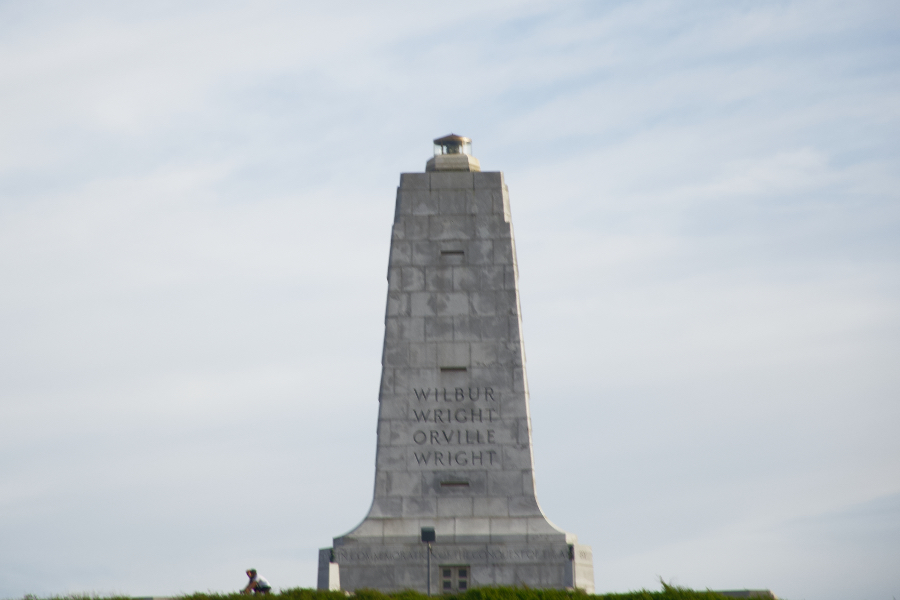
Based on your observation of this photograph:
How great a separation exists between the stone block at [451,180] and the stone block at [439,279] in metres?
1.99

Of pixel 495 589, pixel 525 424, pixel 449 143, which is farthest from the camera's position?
pixel 449 143

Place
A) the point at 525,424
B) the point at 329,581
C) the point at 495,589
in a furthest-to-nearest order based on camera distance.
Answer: the point at 525,424 < the point at 329,581 < the point at 495,589

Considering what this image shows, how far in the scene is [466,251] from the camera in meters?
30.3

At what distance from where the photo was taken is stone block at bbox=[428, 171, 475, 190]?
3092 centimetres

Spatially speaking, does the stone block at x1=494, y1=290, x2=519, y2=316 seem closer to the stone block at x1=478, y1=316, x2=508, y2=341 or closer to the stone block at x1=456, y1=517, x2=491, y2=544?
the stone block at x1=478, y1=316, x2=508, y2=341

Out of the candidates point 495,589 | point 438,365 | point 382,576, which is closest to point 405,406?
point 438,365

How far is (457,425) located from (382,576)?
11.7ft

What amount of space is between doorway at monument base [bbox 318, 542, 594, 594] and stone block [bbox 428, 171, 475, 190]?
8.04m

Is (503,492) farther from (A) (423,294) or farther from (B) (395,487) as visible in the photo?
(A) (423,294)

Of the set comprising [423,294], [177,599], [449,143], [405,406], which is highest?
[449,143]

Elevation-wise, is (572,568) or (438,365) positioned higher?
(438,365)

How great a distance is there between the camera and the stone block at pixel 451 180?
30922 mm

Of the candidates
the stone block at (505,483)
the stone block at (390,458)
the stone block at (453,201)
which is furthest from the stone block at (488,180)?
the stone block at (505,483)

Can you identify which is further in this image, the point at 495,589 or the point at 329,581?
the point at 329,581
